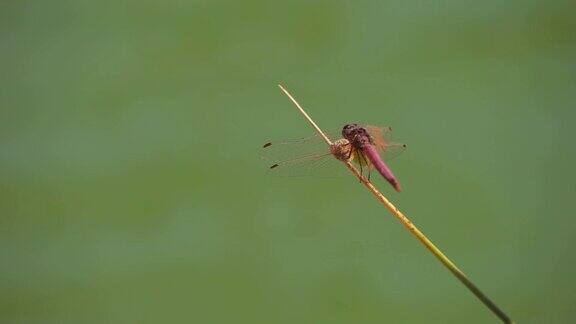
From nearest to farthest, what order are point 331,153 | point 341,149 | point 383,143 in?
1. point 341,149
2. point 331,153
3. point 383,143

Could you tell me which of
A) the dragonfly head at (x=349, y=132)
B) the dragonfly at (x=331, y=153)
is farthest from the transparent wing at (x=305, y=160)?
the dragonfly head at (x=349, y=132)

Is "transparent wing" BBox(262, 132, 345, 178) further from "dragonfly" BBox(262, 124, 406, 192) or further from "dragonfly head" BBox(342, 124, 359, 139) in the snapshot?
"dragonfly head" BBox(342, 124, 359, 139)

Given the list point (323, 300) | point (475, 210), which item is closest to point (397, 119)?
point (475, 210)

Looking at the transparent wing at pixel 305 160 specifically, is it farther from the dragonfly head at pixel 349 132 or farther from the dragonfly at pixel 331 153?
the dragonfly head at pixel 349 132

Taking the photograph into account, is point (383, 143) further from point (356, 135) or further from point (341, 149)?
point (341, 149)

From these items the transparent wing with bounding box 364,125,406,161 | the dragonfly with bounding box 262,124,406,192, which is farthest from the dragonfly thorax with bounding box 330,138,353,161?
the transparent wing with bounding box 364,125,406,161

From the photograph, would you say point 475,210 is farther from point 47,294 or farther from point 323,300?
point 47,294

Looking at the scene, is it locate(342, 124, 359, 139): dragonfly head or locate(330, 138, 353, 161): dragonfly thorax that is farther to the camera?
locate(342, 124, 359, 139): dragonfly head

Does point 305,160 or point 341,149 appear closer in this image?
point 341,149

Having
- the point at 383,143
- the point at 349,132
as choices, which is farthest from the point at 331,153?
the point at 383,143
